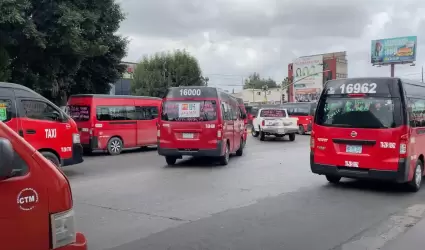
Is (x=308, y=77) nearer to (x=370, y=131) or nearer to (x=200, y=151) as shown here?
(x=200, y=151)

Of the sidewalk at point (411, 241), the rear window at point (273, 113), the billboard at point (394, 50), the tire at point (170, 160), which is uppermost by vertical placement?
the billboard at point (394, 50)

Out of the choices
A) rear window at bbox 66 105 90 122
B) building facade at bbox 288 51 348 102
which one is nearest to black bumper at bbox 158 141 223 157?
rear window at bbox 66 105 90 122

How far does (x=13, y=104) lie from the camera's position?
9.67 m

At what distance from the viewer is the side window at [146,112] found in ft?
59.2

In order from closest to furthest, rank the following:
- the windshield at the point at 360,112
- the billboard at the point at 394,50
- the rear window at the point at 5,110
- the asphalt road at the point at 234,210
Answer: the asphalt road at the point at 234,210, the windshield at the point at 360,112, the rear window at the point at 5,110, the billboard at the point at 394,50

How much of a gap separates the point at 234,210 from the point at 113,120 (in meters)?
10.6

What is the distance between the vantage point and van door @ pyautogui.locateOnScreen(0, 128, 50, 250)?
8.76ft

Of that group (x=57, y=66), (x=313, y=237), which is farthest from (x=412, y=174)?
(x=57, y=66)

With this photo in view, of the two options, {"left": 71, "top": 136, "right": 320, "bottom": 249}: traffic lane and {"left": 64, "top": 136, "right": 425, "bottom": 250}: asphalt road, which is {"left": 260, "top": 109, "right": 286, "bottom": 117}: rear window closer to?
{"left": 71, "top": 136, "right": 320, "bottom": 249}: traffic lane

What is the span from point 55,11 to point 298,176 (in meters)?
10.5

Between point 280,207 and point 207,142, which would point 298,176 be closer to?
point 207,142

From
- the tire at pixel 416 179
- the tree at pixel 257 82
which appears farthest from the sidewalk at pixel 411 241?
the tree at pixel 257 82

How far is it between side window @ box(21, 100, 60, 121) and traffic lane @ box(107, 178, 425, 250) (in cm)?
547

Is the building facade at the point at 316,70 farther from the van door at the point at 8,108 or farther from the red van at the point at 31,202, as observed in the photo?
the red van at the point at 31,202
